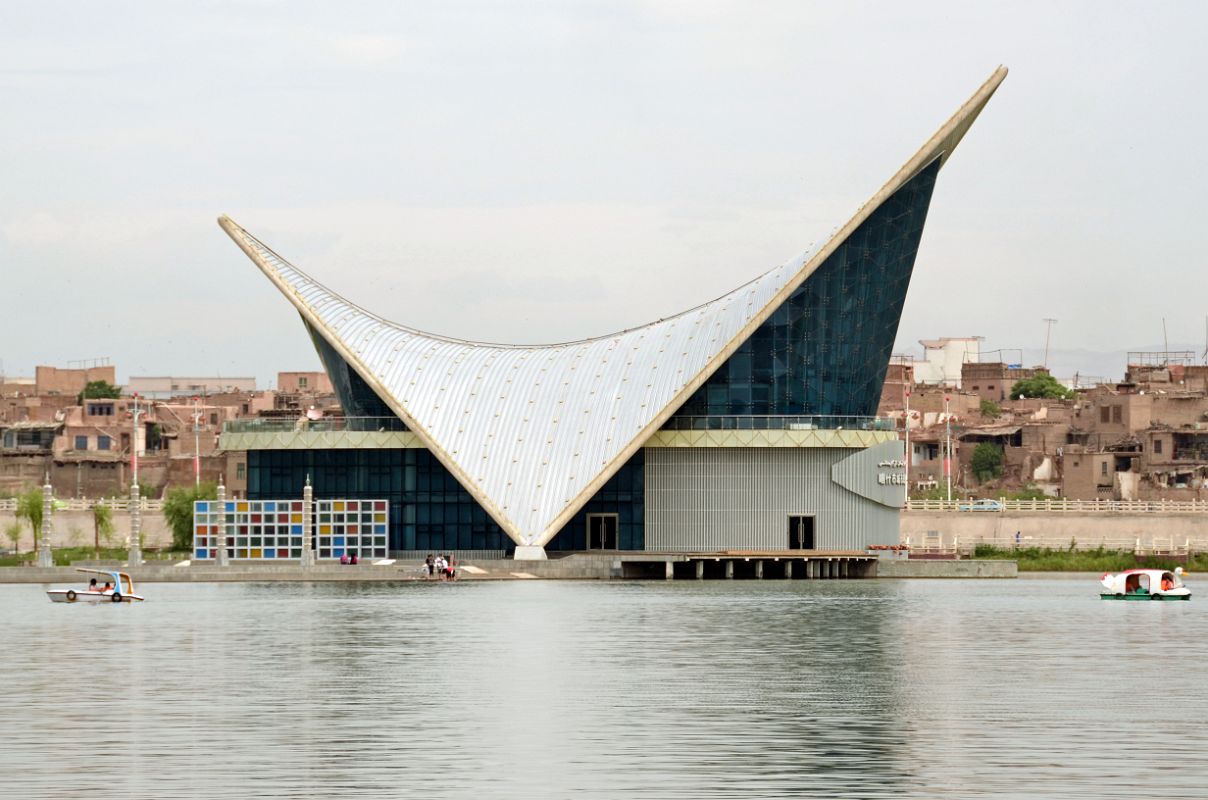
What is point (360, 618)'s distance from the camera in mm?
61062

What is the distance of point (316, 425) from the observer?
95375 mm

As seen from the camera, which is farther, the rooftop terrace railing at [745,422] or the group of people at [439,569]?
the rooftop terrace railing at [745,422]

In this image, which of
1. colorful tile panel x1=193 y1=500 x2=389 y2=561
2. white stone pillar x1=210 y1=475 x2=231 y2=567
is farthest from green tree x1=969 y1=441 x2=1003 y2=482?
white stone pillar x1=210 y1=475 x2=231 y2=567

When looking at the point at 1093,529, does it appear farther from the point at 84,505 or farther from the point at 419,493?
the point at 84,505

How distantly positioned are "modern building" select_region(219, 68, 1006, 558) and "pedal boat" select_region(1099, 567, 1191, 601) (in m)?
17.9

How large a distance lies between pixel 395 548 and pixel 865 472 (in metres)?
19.9

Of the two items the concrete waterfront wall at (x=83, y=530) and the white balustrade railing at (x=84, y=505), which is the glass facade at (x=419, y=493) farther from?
the concrete waterfront wall at (x=83, y=530)

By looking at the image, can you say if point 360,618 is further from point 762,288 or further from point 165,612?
point 762,288

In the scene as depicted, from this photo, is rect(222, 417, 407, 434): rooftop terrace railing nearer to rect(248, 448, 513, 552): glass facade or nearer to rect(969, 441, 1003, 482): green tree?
rect(248, 448, 513, 552): glass facade

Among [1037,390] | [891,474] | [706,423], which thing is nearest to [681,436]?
[706,423]

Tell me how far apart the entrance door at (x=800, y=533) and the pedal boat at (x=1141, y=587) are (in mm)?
17949

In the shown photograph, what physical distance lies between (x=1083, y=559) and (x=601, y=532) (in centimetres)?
2389

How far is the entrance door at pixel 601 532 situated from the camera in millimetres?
93562

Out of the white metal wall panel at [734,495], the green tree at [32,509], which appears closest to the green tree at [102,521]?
the green tree at [32,509]
